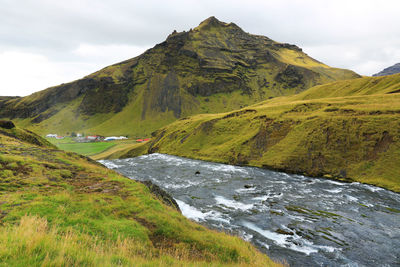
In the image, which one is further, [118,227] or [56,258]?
[118,227]

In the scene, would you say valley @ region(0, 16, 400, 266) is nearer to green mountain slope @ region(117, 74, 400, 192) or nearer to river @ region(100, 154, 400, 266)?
river @ region(100, 154, 400, 266)

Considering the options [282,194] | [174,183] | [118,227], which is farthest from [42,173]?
[282,194]

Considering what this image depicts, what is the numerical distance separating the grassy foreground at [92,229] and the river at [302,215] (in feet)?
24.0

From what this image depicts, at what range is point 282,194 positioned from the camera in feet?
100

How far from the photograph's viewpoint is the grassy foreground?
19.5 feet

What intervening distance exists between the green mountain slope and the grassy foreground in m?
35.0

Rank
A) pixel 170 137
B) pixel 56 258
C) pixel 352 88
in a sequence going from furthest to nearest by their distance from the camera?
pixel 170 137
pixel 352 88
pixel 56 258

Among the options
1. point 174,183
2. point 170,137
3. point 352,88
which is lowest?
point 174,183

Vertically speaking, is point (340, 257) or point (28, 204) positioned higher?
point (28, 204)

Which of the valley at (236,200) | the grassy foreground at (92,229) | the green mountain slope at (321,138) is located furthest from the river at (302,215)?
the grassy foreground at (92,229)

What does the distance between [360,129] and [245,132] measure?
29884 millimetres

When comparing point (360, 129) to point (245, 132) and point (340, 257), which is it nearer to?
point (245, 132)

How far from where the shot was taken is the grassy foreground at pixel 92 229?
5.95 meters

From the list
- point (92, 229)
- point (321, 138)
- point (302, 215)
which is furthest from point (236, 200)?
point (321, 138)
